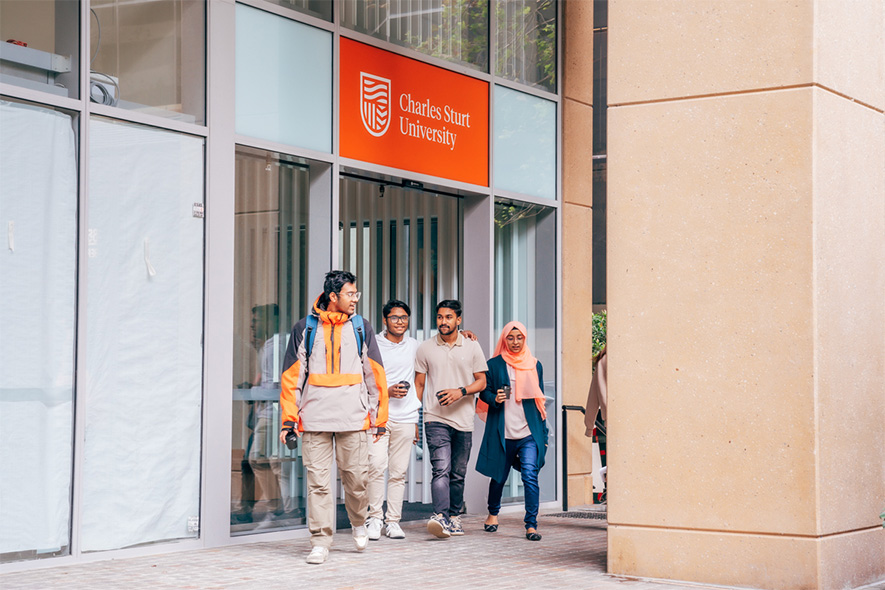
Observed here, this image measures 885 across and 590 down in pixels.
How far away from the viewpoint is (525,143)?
12023 millimetres

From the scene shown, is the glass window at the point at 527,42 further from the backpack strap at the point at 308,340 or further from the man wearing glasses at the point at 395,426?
the backpack strap at the point at 308,340

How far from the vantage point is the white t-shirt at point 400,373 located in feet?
30.7

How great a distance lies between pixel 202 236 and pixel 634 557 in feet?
13.0

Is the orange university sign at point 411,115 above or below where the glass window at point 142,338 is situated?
above

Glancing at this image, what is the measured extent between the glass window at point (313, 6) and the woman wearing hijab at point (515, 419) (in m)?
3.07

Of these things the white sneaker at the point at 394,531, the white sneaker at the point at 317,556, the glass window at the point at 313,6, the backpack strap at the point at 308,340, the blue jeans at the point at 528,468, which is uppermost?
the glass window at the point at 313,6

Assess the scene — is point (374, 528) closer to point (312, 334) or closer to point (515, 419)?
point (515, 419)

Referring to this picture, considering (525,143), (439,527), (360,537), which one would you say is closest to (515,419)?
(439,527)

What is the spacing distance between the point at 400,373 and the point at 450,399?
464 mm

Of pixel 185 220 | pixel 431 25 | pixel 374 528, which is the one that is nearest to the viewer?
pixel 185 220

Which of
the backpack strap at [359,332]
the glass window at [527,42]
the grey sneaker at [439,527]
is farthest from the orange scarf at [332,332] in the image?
the glass window at [527,42]

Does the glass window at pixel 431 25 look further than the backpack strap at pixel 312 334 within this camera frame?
Yes

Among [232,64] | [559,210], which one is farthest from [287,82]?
[559,210]

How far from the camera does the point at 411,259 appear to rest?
38.4 feet
